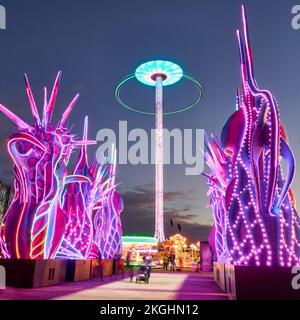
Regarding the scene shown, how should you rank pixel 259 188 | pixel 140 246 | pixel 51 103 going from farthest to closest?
pixel 140 246 → pixel 51 103 → pixel 259 188

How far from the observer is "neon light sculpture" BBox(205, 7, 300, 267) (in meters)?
8.84

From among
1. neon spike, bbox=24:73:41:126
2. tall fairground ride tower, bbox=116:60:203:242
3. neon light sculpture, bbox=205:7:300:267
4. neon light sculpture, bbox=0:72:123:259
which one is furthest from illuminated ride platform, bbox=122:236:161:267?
neon light sculpture, bbox=205:7:300:267

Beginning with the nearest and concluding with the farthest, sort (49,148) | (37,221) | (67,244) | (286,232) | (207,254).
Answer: (286,232) → (37,221) → (49,148) → (67,244) → (207,254)

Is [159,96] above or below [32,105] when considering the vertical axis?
above

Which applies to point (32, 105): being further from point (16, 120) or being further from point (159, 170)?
point (159, 170)

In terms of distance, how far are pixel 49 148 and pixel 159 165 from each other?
3160 cm

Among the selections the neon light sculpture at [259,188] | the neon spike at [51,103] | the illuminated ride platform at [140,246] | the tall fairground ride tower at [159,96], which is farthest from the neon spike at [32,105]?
the illuminated ride platform at [140,246]

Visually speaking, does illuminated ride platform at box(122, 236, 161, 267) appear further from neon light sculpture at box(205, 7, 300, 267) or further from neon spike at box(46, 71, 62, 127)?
neon light sculpture at box(205, 7, 300, 267)

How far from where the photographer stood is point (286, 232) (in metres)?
9.04

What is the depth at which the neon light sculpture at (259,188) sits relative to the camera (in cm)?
884

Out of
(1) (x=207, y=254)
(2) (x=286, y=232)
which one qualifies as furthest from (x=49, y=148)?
(1) (x=207, y=254)

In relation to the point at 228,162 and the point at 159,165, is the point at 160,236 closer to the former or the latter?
the point at 159,165

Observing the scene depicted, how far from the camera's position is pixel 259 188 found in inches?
367

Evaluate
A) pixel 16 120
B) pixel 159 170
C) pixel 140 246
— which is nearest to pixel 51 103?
pixel 16 120
